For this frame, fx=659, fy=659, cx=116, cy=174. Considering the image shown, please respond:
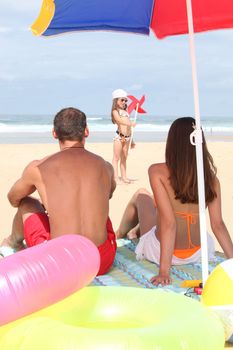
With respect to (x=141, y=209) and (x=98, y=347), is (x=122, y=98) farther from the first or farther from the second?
(x=98, y=347)

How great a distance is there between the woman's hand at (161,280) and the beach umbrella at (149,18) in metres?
0.37

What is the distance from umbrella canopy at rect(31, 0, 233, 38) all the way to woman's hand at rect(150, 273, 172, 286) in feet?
5.56

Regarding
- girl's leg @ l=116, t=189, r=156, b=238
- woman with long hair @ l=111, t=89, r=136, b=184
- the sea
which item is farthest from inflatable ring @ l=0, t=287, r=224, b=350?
the sea

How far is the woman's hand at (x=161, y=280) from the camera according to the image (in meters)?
→ 4.21

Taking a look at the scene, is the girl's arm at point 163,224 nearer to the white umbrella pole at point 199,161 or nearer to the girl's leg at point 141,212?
the white umbrella pole at point 199,161

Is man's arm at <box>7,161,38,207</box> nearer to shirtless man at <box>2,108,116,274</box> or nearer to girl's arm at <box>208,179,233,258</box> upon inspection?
shirtless man at <box>2,108,116,274</box>

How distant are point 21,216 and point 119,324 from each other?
6.18 feet

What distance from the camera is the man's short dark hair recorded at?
13.8ft

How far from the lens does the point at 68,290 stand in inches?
117

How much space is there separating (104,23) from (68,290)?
2112 mm

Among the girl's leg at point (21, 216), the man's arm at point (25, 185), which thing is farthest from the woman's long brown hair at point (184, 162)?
the girl's leg at point (21, 216)

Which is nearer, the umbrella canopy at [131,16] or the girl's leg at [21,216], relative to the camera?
the umbrella canopy at [131,16]

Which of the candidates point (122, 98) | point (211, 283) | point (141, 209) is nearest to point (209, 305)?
point (211, 283)

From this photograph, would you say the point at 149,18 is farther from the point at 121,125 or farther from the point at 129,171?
the point at 129,171
